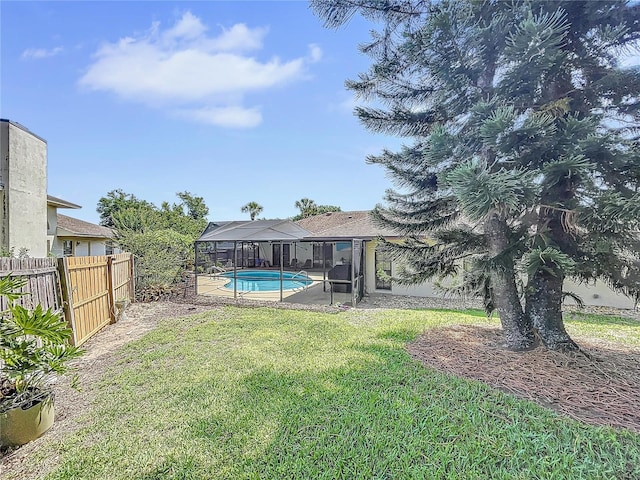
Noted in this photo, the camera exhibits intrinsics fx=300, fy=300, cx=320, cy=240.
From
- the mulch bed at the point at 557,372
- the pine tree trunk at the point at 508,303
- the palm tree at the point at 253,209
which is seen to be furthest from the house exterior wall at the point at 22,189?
the palm tree at the point at 253,209

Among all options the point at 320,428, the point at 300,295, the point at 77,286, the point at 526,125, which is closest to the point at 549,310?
the point at 526,125

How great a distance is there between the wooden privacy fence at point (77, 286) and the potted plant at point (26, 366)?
1249 mm

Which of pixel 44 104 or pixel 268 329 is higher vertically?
pixel 44 104

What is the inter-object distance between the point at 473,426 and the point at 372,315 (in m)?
6.03

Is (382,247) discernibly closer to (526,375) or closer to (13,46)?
(526,375)

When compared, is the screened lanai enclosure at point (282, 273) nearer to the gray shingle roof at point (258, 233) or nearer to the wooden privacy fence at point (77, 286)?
the gray shingle roof at point (258, 233)

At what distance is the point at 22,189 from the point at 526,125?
1325 cm

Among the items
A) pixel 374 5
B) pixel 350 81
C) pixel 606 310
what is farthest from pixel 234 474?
pixel 606 310

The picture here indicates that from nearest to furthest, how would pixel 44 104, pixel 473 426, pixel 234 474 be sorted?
1. pixel 234 474
2. pixel 473 426
3. pixel 44 104

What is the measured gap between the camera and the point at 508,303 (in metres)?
5.47

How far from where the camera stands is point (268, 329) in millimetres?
7656

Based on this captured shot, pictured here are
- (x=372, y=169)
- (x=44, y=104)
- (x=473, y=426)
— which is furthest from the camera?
(x=44, y=104)

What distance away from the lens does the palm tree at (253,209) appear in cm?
3778

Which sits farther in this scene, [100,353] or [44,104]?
[44,104]
